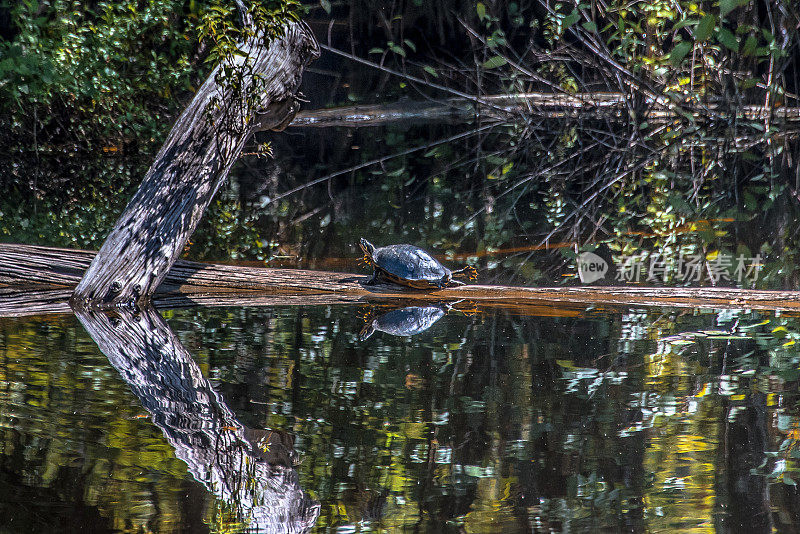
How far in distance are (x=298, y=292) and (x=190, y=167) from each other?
0.82 m

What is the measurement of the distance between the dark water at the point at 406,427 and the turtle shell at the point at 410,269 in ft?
1.74

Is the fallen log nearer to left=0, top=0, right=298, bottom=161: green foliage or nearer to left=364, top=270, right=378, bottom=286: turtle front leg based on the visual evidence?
left=364, top=270, right=378, bottom=286: turtle front leg

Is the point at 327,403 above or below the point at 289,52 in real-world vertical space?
below

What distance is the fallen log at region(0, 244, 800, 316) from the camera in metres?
3.33

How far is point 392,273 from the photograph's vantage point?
3.62 m

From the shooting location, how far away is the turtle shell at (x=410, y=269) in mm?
3615

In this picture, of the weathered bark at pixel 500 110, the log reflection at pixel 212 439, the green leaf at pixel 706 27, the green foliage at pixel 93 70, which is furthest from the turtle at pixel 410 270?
the weathered bark at pixel 500 110

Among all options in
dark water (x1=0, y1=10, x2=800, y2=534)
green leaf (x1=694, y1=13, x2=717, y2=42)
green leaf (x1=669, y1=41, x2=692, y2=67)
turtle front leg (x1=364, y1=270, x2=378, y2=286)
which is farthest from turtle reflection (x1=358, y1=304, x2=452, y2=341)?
green leaf (x1=694, y1=13, x2=717, y2=42)

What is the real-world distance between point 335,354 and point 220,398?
1.73ft

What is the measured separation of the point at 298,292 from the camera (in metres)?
3.64

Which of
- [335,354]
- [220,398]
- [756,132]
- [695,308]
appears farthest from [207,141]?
[756,132]

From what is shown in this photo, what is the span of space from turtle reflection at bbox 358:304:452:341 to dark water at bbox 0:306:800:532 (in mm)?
55

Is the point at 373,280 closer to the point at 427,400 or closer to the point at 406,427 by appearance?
the point at 427,400

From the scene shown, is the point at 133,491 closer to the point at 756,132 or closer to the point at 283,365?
the point at 283,365
